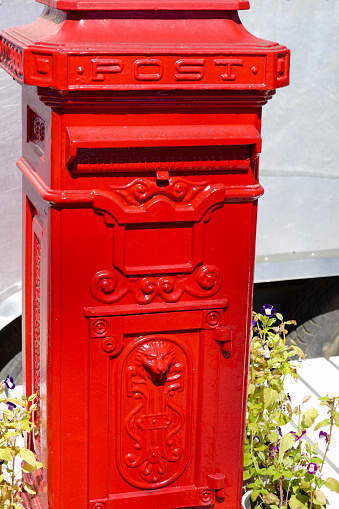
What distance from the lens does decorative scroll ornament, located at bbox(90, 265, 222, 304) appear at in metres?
2.20

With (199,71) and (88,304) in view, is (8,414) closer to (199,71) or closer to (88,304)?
(88,304)

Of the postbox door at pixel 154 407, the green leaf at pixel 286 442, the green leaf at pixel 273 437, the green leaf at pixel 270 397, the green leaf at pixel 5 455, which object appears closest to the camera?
the postbox door at pixel 154 407

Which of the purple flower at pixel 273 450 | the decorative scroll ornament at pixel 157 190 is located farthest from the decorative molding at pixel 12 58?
the purple flower at pixel 273 450

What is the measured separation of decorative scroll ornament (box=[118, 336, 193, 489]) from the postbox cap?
938 mm

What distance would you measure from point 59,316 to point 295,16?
83.3 inches

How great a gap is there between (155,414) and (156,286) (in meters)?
0.41

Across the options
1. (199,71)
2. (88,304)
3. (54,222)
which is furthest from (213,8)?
(88,304)

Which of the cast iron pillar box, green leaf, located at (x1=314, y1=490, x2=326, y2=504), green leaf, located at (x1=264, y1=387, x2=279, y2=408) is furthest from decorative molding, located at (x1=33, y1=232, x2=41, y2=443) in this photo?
green leaf, located at (x1=314, y1=490, x2=326, y2=504)

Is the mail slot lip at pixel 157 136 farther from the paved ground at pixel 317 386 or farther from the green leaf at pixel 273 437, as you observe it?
the paved ground at pixel 317 386

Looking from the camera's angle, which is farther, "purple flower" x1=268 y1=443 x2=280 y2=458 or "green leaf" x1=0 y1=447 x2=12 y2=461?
"purple flower" x1=268 y1=443 x2=280 y2=458

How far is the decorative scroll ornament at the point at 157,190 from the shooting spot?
214 centimetres

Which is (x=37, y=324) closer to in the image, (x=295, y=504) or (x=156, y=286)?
(x=156, y=286)

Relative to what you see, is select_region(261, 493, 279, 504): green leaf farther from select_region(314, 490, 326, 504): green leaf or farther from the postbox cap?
the postbox cap

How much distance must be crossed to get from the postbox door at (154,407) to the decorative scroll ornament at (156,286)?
0.19 feet
